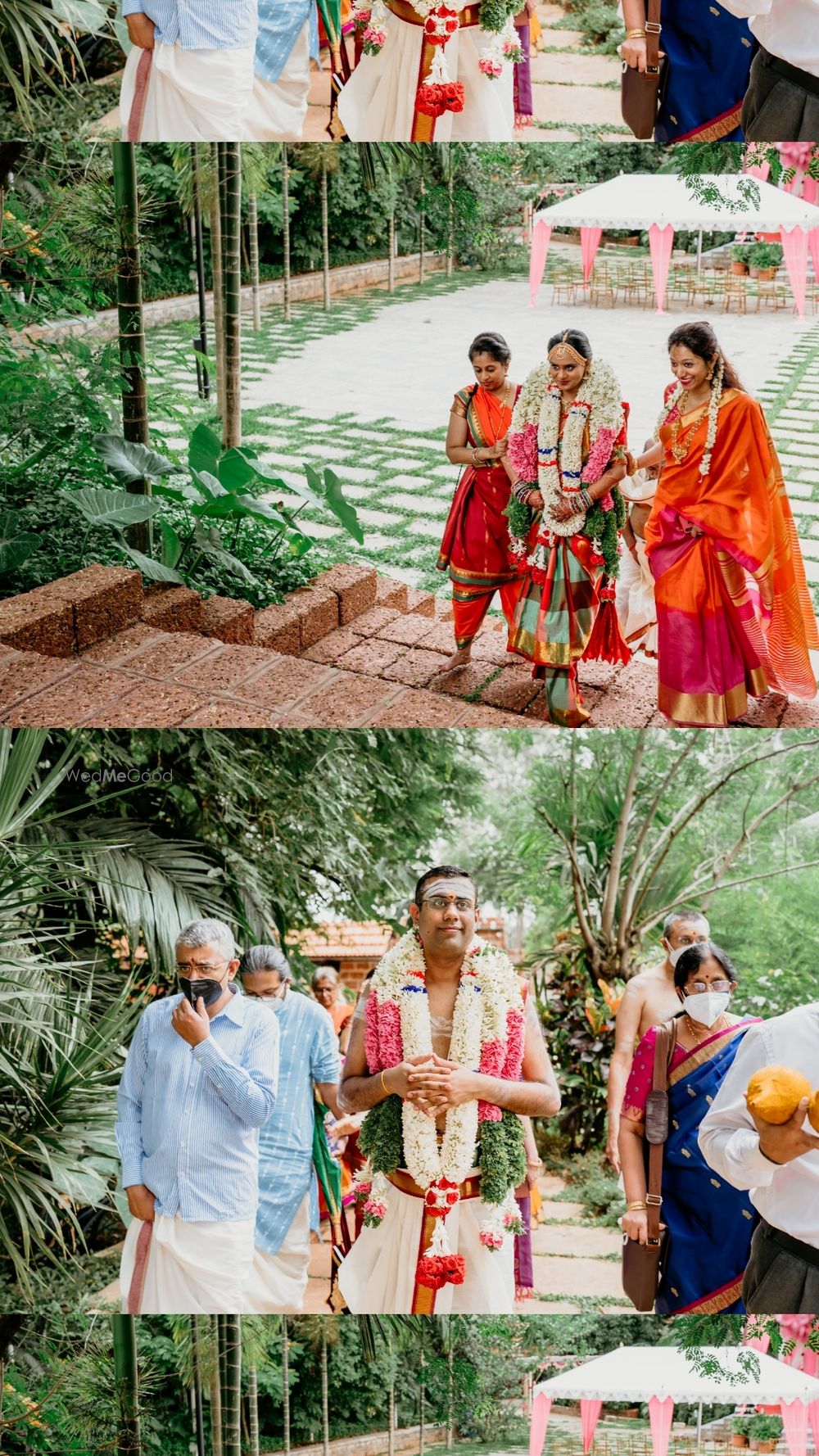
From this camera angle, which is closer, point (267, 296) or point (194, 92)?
point (194, 92)

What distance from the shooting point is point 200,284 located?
5.23 metres

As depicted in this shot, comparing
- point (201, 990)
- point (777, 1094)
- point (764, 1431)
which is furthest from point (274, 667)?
point (764, 1431)

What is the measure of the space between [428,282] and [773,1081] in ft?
9.01

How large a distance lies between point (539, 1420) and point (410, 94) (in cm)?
402

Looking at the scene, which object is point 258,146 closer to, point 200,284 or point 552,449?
point 200,284

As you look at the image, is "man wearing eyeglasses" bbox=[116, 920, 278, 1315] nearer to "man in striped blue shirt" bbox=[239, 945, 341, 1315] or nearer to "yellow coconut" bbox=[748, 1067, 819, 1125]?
"man in striped blue shirt" bbox=[239, 945, 341, 1315]

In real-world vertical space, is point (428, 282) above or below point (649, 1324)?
above

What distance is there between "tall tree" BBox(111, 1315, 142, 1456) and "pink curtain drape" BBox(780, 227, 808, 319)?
375 cm

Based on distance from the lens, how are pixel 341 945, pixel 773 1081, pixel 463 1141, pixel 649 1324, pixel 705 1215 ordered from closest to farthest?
pixel 773 1081
pixel 463 1141
pixel 705 1215
pixel 649 1324
pixel 341 945

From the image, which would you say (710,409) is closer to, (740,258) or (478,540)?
(740,258)

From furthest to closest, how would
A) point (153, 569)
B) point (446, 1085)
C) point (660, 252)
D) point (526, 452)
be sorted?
point (153, 569)
point (660, 252)
point (526, 452)
point (446, 1085)

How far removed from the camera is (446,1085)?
13.8 ft

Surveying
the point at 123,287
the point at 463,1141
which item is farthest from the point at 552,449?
the point at 463,1141

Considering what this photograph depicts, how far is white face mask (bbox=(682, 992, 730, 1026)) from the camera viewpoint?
4.53m
